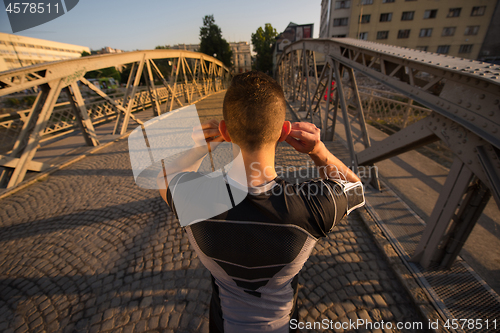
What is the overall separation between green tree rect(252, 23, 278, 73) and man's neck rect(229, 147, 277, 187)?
55.4 metres

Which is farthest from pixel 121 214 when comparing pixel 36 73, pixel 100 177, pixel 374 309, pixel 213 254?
pixel 36 73

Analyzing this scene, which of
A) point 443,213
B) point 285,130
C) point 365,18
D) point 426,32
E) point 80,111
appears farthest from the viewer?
point 365,18

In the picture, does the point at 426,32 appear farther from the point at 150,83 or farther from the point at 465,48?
the point at 150,83

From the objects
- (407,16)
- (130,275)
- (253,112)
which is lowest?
(130,275)

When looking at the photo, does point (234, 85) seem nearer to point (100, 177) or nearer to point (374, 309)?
point (374, 309)

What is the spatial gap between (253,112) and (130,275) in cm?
305

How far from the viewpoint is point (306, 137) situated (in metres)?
1.16

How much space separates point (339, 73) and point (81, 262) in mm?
6474

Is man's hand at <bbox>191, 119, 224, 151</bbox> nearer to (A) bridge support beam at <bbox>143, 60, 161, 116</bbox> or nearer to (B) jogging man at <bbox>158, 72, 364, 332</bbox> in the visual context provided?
(B) jogging man at <bbox>158, 72, 364, 332</bbox>

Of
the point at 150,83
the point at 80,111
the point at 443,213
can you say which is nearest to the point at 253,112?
the point at 443,213

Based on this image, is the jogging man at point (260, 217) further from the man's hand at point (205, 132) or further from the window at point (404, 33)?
the window at point (404, 33)

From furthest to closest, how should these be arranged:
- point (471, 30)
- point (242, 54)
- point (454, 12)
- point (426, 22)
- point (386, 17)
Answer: point (242, 54) < point (386, 17) < point (426, 22) < point (454, 12) < point (471, 30)

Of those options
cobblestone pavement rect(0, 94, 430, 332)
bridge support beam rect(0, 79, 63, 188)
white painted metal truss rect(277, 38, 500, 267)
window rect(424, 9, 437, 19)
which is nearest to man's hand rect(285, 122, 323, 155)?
white painted metal truss rect(277, 38, 500, 267)

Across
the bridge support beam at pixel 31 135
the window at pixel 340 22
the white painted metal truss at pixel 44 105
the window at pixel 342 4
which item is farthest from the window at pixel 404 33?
the bridge support beam at pixel 31 135
